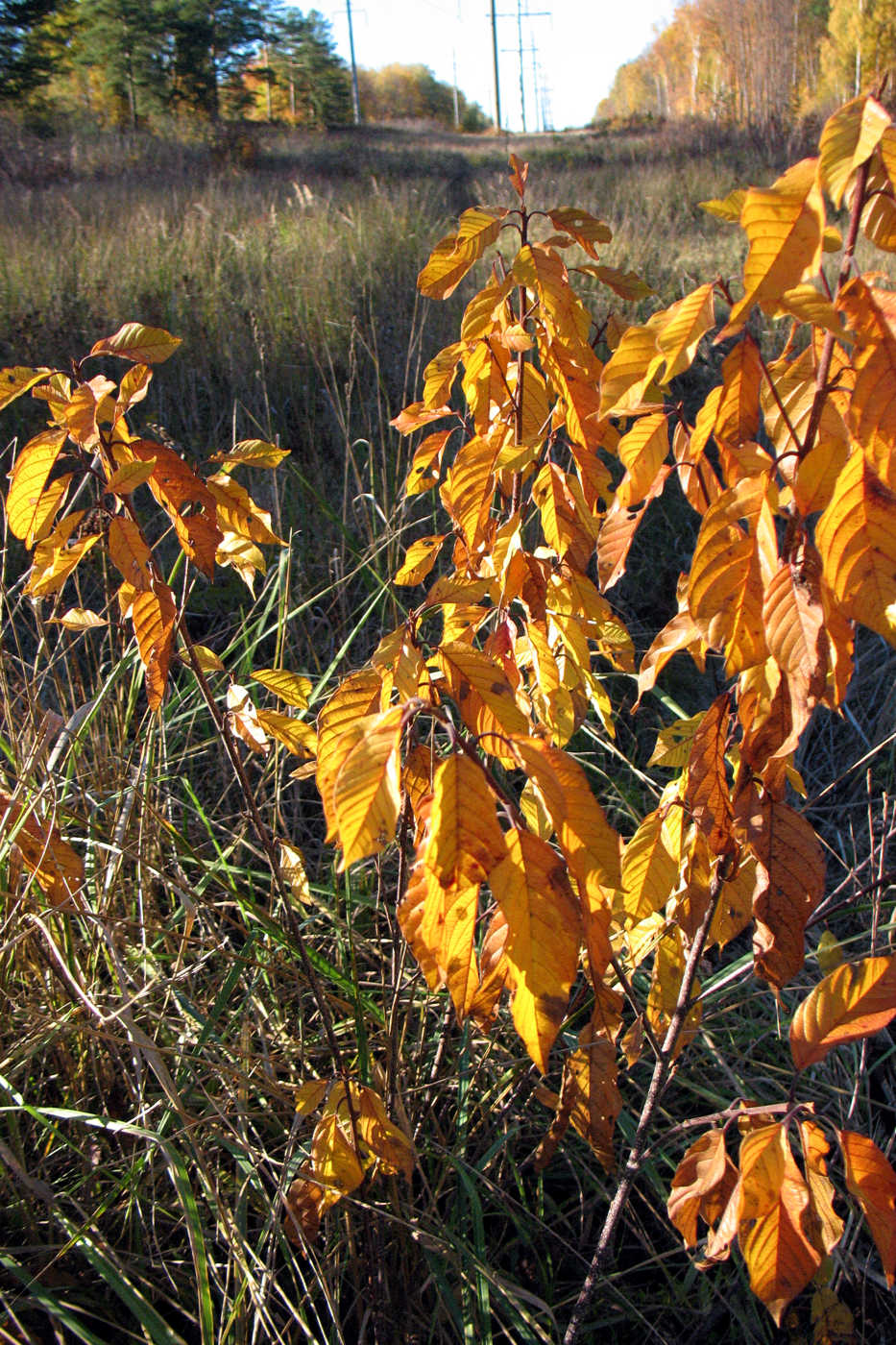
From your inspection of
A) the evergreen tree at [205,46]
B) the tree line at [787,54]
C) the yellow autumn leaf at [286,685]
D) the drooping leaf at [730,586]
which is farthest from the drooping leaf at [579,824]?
the evergreen tree at [205,46]

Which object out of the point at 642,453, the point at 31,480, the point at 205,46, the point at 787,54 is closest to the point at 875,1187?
the point at 642,453

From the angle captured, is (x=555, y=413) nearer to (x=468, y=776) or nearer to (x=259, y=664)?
(x=468, y=776)

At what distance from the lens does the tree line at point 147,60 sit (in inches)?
567

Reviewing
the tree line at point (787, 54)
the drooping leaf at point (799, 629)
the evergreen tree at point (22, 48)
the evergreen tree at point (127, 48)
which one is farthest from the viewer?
the tree line at point (787, 54)

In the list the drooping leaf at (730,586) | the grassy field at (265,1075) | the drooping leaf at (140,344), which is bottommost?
the grassy field at (265,1075)

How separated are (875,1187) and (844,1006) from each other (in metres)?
0.14

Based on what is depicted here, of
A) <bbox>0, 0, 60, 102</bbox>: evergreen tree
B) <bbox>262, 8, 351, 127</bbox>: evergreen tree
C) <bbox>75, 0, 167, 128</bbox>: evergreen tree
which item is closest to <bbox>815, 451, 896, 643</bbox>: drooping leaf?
<bbox>0, 0, 60, 102</bbox>: evergreen tree

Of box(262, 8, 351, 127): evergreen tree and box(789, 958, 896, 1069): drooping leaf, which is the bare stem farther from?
box(262, 8, 351, 127): evergreen tree

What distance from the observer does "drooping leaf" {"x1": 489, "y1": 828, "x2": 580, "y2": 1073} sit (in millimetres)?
575

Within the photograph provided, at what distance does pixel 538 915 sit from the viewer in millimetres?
580

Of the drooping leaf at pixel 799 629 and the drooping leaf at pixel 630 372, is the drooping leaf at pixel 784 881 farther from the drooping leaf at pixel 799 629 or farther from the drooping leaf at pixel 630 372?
the drooping leaf at pixel 630 372

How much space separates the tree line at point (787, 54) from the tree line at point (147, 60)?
10740mm

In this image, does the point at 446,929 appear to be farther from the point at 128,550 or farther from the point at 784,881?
the point at 128,550

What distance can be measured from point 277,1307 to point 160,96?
2474 centimetres
